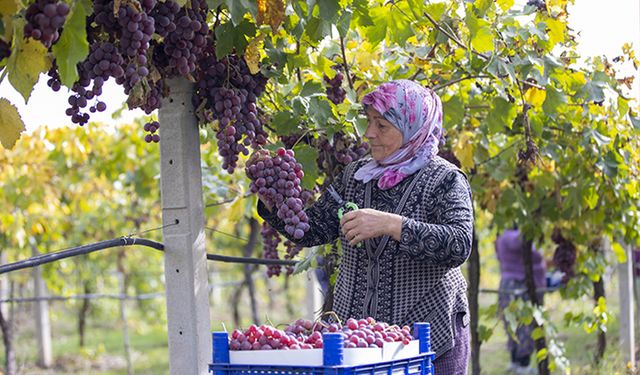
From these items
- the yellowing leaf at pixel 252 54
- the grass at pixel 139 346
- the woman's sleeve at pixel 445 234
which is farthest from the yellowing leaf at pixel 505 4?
the grass at pixel 139 346

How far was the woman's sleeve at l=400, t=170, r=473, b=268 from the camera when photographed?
8.57 feet

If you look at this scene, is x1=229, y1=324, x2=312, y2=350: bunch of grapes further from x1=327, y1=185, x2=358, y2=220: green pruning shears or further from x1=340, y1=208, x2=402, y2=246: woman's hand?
x1=327, y1=185, x2=358, y2=220: green pruning shears

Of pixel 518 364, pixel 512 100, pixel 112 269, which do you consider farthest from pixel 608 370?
pixel 112 269

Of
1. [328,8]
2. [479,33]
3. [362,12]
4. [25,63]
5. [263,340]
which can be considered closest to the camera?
[25,63]

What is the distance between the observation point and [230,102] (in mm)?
2777

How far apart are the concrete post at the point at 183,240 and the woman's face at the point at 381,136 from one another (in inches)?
21.4

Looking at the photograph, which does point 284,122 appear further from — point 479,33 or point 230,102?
point 479,33

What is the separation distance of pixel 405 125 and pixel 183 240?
75 centimetres

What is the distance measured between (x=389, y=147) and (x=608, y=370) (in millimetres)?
3937

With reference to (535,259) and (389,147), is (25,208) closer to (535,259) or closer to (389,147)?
(535,259)

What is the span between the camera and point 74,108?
2.40 metres

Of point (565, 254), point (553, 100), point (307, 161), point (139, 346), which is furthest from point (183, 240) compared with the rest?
point (139, 346)

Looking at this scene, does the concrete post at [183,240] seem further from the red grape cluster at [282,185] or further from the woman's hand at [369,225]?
the woman's hand at [369,225]

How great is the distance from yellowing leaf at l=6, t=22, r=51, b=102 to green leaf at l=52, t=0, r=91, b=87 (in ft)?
0.12
